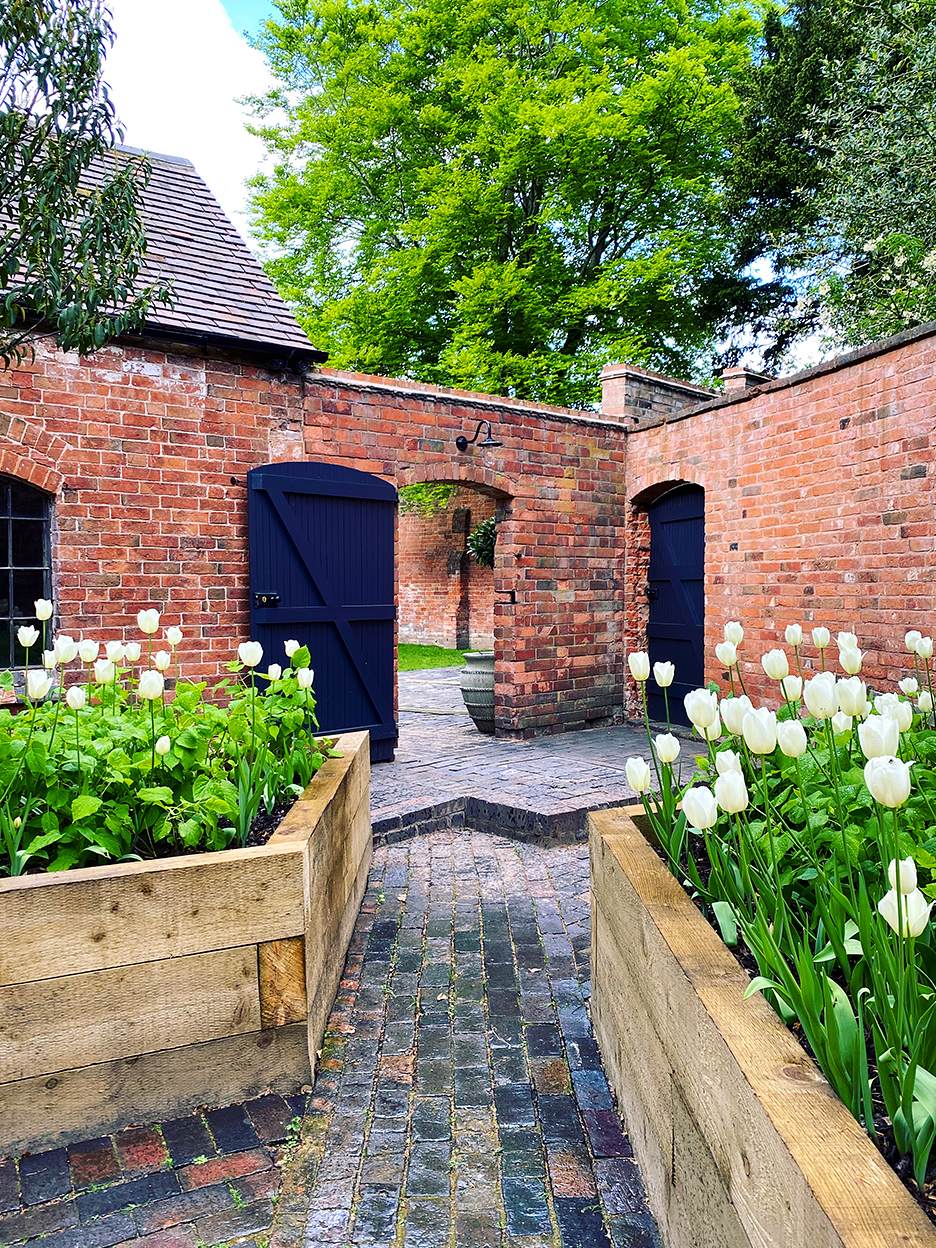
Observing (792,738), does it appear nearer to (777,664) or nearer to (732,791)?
(732,791)

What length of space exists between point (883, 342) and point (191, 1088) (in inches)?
237

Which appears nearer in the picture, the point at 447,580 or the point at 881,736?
the point at 881,736

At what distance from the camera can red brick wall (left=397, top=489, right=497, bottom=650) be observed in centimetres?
1798

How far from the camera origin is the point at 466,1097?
2.25 m

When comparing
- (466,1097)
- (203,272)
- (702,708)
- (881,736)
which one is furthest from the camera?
(203,272)

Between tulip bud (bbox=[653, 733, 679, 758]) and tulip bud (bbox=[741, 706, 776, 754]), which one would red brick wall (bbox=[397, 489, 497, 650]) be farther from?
tulip bud (bbox=[741, 706, 776, 754])

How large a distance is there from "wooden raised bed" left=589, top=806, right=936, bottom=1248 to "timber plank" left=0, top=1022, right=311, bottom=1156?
945 mm

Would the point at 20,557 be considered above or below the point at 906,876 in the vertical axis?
above

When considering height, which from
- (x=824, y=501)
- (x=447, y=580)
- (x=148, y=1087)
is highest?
(x=824, y=501)

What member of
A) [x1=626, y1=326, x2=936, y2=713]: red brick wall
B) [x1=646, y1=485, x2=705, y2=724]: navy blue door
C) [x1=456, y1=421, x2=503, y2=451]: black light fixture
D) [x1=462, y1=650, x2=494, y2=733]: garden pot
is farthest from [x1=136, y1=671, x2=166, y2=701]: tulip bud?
[x1=646, y1=485, x2=705, y2=724]: navy blue door

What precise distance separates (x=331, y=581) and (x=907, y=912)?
5.52 meters

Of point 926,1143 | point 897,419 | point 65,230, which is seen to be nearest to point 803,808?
point 926,1143

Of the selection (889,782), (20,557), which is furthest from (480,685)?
(889,782)

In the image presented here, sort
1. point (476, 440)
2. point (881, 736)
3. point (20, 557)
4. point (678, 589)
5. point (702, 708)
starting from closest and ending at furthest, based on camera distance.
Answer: point (881, 736)
point (702, 708)
point (20, 557)
point (476, 440)
point (678, 589)
